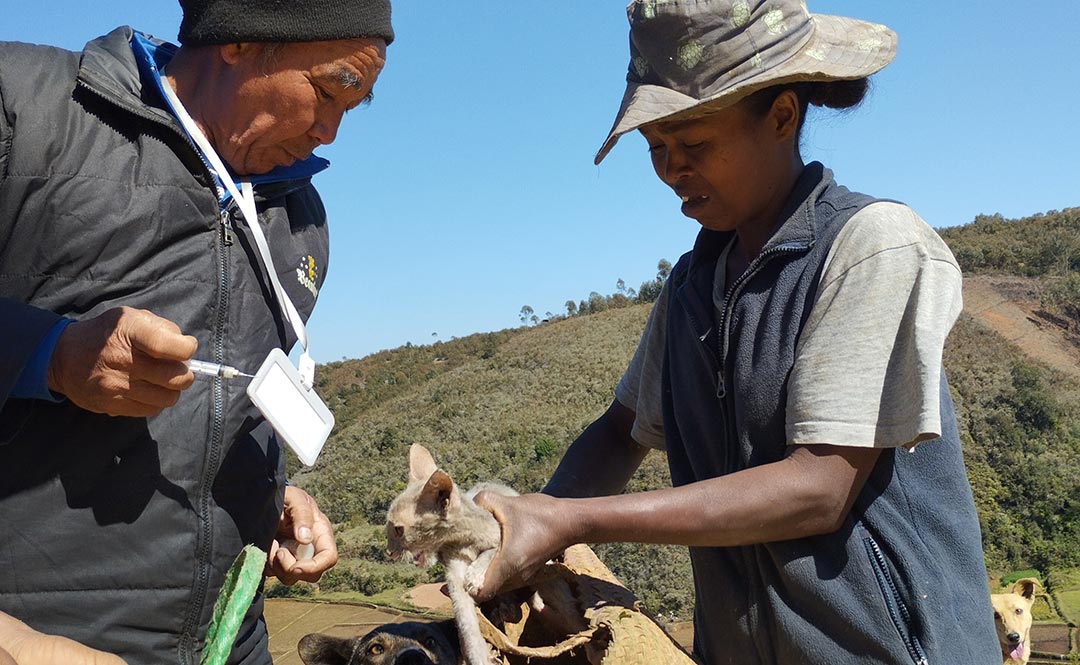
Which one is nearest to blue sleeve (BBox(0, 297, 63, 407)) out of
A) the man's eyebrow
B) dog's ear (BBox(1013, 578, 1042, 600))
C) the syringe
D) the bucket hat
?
the syringe

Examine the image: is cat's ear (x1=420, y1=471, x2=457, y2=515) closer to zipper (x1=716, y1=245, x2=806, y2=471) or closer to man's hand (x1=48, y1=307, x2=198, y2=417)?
man's hand (x1=48, y1=307, x2=198, y2=417)

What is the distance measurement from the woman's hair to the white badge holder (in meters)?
1.31

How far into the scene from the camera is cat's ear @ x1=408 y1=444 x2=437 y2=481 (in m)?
2.21

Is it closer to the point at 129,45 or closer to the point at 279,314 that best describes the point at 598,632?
the point at 279,314

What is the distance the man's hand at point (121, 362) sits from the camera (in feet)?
6.10

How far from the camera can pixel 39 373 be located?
1938 mm

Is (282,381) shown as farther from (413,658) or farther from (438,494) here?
(413,658)

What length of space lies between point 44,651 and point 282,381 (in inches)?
35.5

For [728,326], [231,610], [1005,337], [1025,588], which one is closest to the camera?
[231,610]

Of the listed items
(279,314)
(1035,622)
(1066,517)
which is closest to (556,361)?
(1066,517)

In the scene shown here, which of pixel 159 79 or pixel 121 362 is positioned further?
pixel 159 79

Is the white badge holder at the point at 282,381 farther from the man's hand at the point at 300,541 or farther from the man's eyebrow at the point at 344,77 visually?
the man's hand at the point at 300,541

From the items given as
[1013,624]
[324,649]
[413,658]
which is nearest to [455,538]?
[413,658]

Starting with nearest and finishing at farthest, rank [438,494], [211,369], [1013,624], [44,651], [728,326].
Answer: [44,651] < [438,494] < [211,369] < [728,326] < [1013,624]
